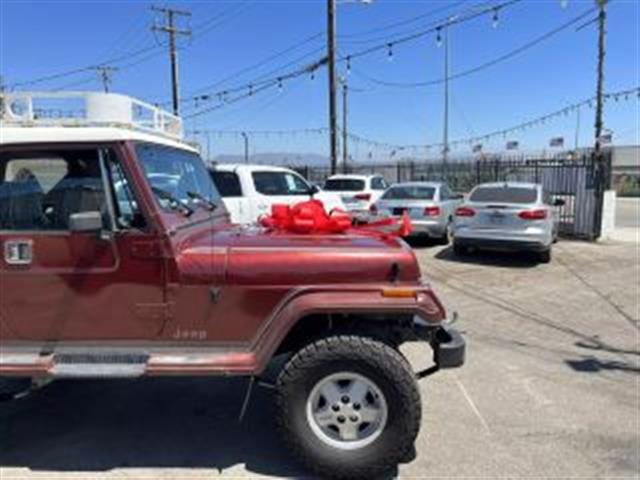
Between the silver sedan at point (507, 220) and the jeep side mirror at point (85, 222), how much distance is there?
1064 cm

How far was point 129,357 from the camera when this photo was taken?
4.42m

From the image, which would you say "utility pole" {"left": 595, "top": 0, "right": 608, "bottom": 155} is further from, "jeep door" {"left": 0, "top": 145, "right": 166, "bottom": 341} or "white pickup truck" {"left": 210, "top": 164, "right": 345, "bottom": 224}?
"jeep door" {"left": 0, "top": 145, "right": 166, "bottom": 341}

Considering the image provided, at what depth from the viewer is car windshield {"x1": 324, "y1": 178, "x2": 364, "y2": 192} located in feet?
70.2

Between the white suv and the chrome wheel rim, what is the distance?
15.9 metres

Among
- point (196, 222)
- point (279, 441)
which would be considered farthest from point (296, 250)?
point (279, 441)

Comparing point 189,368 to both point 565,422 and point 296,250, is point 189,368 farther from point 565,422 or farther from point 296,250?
point 565,422

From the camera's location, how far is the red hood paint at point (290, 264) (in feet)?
14.4

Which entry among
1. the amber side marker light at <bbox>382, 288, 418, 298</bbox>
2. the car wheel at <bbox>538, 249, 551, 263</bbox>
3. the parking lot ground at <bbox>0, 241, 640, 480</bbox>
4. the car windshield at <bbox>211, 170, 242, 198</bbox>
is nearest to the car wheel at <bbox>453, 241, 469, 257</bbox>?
the car wheel at <bbox>538, 249, 551, 263</bbox>

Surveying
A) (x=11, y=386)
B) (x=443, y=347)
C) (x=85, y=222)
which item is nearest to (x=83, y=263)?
(x=85, y=222)

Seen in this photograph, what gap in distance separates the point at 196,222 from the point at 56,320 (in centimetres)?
112

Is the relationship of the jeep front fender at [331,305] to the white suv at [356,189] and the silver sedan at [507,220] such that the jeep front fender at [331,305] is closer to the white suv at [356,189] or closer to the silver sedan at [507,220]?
the silver sedan at [507,220]

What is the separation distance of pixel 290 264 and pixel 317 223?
28.1 inches

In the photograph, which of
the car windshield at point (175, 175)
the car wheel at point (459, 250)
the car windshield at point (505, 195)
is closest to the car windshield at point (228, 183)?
the car wheel at point (459, 250)

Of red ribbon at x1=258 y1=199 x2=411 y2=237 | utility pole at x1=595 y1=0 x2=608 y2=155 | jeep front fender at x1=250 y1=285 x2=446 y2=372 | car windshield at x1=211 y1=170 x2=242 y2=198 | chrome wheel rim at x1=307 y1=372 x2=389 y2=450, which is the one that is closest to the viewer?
jeep front fender at x1=250 y1=285 x2=446 y2=372
